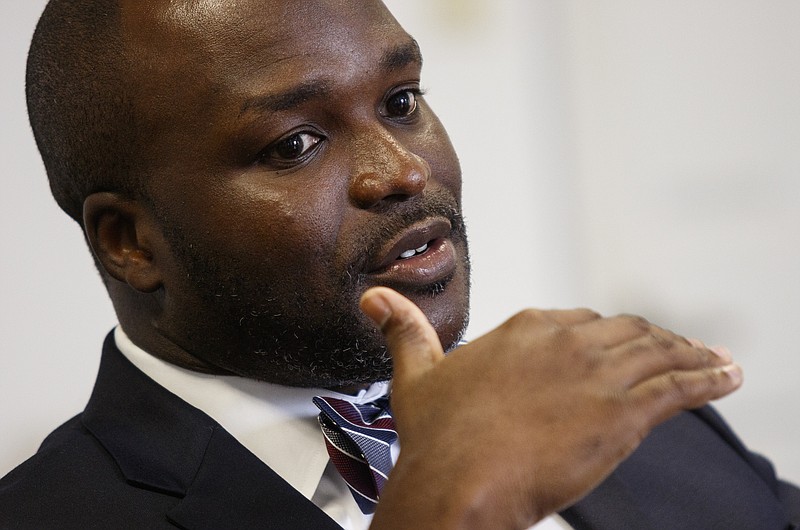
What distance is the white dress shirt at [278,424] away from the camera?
1375 mm

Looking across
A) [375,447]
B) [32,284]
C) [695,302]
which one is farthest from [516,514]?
[695,302]

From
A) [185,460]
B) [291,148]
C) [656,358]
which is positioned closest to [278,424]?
[185,460]

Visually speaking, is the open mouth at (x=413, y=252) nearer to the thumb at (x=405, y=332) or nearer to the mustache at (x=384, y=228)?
the mustache at (x=384, y=228)

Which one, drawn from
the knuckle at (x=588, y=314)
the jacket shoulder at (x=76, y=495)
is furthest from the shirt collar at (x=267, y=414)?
the knuckle at (x=588, y=314)

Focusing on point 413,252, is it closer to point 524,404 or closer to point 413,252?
point 413,252

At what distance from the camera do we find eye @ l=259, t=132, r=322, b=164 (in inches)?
51.8

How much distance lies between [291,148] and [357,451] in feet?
1.30

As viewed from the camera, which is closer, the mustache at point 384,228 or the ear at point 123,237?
the mustache at point 384,228

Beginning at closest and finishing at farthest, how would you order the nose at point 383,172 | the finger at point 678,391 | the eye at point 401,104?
the finger at point 678,391 → the nose at point 383,172 → the eye at point 401,104

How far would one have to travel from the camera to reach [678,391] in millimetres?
938

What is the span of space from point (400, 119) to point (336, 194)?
18 cm

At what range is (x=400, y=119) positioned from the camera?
141 cm

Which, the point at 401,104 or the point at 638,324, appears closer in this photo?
the point at 638,324

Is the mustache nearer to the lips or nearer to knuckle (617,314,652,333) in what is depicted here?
the lips
